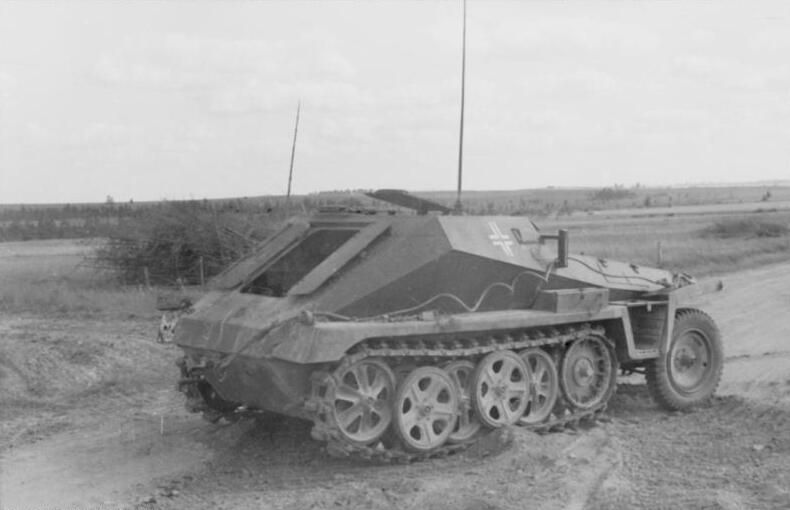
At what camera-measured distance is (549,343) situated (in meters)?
8.82

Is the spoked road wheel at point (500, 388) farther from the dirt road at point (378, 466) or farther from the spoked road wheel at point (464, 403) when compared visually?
the dirt road at point (378, 466)

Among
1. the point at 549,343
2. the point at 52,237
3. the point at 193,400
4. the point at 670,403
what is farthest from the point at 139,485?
the point at 52,237

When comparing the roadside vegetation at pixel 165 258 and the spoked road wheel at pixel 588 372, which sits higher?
the roadside vegetation at pixel 165 258

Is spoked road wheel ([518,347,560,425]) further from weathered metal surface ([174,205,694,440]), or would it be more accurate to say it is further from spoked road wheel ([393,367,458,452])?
spoked road wheel ([393,367,458,452])

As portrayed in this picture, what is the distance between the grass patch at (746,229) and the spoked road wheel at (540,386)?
25.9m

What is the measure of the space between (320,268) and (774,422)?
14.3ft

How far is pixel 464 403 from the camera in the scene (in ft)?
27.2

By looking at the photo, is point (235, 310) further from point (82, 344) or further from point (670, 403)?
point (82, 344)

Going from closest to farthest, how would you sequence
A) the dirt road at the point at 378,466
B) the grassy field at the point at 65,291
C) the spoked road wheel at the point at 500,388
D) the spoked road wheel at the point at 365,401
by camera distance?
the dirt road at the point at 378,466 < the spoked road wheel at the point at 365,401 < the spoked road wheel at the point at 500,388 < the grassy field at the point at 65,291

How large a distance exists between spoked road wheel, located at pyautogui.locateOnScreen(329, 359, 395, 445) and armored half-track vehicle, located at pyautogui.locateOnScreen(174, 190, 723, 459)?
1 cm

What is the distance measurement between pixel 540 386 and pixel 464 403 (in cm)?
97

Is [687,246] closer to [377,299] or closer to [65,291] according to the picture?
[65,291]

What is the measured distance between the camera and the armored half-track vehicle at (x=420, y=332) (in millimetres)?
7711

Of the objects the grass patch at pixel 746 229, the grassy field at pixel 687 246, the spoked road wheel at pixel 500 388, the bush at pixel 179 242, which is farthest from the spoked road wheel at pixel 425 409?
the grass patch at pixel 746 229
